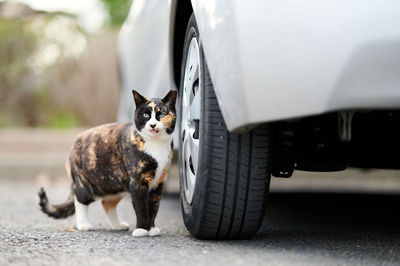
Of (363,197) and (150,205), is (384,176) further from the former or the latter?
(150,205)

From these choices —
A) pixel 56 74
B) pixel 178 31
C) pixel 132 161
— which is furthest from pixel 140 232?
pixel 56 74

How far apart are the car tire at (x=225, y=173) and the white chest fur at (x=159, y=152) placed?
0.35m

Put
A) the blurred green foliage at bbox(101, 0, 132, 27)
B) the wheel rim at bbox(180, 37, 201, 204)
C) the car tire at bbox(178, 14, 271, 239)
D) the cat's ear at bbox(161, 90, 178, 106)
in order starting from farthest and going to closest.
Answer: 1. the blurred green foliage at bbox(101, 0, 132, 27)
2. the cat's ear at bbox(161, 90, 178, 106)
3. the wheel rim at bbox(180, 37, 201, 204)
4. the car tire at bbox(178, 14, 271, 239)

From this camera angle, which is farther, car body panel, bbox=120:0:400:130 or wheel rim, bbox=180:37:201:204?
wheel rim, bbox=180:37:201:204

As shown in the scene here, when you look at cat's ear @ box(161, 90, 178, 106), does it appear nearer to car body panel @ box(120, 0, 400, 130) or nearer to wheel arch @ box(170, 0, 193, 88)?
wheel arch @ box(170, 0, 193, 88)

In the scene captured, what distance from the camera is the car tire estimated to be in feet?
6.79

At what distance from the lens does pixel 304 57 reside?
1782 mm

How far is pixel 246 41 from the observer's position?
1830mm

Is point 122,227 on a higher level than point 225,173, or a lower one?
lower

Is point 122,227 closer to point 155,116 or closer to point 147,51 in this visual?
point 155,116

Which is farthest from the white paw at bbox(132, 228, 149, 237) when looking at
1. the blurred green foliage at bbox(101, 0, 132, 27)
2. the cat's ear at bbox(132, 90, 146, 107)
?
the blurred green foliage at bbox(101, 0, 132, 27)

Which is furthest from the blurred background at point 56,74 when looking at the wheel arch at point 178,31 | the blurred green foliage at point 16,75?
the wheel arch at point 178,31

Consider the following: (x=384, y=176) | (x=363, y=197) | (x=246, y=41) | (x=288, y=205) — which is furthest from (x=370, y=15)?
(x=384, y=176)

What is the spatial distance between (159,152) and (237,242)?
564 millimetres
